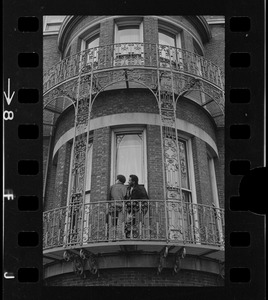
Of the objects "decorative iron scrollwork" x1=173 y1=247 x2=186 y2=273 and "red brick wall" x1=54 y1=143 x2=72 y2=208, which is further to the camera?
"red brick wall" x1=54 y1=143 x2=72 y2=208

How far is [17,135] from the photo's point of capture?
4.16 meters

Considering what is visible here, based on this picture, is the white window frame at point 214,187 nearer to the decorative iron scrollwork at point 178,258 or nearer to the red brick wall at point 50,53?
the decorative iron scrollwork at point 178,258

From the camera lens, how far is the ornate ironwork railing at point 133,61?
28.3ft

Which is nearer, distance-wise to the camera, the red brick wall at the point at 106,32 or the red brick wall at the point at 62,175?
the red brick wall at the point at 62,175

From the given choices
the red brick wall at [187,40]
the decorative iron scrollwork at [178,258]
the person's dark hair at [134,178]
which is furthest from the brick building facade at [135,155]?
the red brick wall at [187,40]

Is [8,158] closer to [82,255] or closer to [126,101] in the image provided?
[82,255]

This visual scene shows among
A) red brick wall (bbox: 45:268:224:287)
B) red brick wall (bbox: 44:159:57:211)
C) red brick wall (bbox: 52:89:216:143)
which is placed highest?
red brick wall (bbox: 52:89:216:143)

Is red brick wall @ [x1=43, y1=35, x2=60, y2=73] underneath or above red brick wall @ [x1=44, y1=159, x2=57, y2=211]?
above

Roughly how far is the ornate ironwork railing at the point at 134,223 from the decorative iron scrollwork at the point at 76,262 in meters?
0.16

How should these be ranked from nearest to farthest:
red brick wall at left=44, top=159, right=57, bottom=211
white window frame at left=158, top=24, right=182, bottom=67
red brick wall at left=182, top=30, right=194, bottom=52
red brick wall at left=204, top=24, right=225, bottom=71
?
red brick wall at left=44, top=159, right=57, bottom=211
red brick wall at left=204, top=24, right=225, bottom=71
white window frame at left=158, top=24, right=182, bottom=67
red brick wall at left=182, top=30, right=194, bottom=52

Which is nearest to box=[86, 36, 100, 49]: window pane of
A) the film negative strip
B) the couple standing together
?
the film negative strip

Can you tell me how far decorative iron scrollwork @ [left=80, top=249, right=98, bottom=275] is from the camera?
728 cm

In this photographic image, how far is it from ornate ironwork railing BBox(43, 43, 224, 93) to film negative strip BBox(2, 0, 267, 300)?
0.12ft

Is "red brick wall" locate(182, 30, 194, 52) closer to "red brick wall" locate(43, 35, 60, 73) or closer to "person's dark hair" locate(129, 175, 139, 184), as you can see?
"red brick wall" locate(43, 35, 60, 73)
